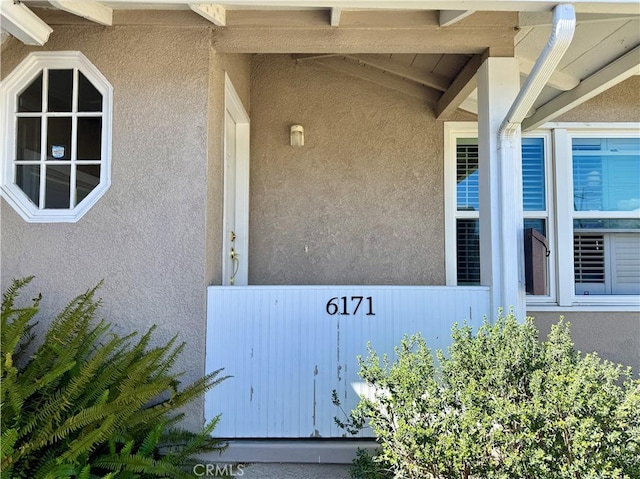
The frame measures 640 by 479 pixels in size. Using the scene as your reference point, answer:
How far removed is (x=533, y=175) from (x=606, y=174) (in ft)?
2.49

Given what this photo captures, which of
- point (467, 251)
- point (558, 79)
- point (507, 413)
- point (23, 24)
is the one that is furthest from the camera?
point (467, 251)

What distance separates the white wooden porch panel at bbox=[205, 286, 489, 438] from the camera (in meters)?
3.07

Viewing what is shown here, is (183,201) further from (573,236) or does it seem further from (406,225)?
(573,236)

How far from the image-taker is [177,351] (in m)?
2.88

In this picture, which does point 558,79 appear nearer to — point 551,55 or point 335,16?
point 551,55

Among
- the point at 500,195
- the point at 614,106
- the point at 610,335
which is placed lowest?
the point at 610,335

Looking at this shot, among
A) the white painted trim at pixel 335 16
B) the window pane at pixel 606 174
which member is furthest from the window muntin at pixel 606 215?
the white painted trim at pixel 335 16

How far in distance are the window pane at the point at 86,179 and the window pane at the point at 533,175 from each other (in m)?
4.21

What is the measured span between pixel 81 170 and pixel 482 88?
3.15 metres

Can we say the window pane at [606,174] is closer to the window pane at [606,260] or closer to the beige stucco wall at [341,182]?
the window pane at [606,260]

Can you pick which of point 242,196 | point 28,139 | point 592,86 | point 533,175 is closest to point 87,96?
point 28,139

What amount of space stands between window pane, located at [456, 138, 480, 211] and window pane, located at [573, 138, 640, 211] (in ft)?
3.52

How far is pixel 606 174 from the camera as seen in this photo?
4.67m

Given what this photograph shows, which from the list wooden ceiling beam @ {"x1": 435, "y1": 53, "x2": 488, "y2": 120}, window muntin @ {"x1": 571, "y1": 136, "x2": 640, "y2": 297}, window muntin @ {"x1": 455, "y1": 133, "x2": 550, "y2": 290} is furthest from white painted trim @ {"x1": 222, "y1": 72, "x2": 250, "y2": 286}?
window muntin @ {"x1": 571, "y1": 136, "x2": 640, "y2": 297}
